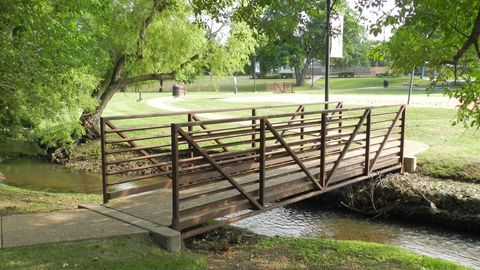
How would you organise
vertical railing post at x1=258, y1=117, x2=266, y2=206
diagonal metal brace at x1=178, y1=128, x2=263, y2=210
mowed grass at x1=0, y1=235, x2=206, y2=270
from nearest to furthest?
mowed grass at x1=0, y1=235, x2=206, y2=270 < diagonal metal brace at x1=178, y1=128, x2=263, y2=210 < vertical railing post at x1=258, y1=117, x2=266, y2=206

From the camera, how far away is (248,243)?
21.2 feet

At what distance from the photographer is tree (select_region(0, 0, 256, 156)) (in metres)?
7.10

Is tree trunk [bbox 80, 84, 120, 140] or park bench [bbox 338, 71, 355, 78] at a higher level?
park bench [bbox 338, 71, 355, 78]

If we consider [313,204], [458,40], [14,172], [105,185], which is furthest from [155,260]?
[14,172]

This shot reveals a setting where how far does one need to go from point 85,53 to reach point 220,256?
5.66m

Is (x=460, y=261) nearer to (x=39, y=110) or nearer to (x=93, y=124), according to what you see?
(x=39, y=110)

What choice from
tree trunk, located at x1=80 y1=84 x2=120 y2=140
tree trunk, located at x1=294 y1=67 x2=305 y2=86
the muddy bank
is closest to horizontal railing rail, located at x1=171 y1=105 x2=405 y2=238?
the muddy bank

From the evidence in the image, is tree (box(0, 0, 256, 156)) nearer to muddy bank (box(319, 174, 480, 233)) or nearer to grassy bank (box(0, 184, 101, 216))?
grassy bank (box(0, 184, 101, 216))

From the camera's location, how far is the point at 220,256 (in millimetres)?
5793

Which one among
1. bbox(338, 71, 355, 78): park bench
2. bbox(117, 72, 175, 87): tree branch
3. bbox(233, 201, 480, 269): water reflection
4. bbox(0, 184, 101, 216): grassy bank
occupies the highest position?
bbox(338, 71, 355, 78): park bench

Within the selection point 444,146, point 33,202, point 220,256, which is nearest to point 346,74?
point 444,146

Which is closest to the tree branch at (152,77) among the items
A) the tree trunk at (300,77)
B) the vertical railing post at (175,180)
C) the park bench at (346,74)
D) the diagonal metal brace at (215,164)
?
the diagonal metal brace at (215,164)

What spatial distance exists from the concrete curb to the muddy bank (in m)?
5.33

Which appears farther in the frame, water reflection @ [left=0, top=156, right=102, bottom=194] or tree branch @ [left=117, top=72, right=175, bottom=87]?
tree branch @ [left=117, top=72, right=175, bottom=87]
